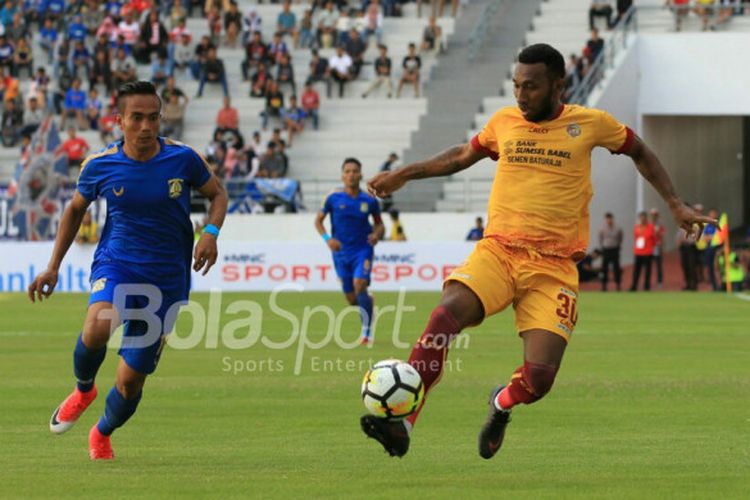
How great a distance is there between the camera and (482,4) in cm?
4866

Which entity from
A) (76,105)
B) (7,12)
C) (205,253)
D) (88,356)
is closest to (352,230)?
(88,356)

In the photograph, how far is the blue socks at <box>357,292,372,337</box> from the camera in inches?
839

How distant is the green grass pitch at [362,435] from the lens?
9461 mm

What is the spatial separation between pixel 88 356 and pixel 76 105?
117 feet

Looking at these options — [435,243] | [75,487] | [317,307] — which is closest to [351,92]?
[435,243]

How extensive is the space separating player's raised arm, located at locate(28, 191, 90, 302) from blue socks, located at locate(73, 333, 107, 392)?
40 cm

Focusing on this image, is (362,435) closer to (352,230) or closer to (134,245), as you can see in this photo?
(134,245)

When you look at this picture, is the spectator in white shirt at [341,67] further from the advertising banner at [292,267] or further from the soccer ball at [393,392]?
the soccer ball at [393,392]

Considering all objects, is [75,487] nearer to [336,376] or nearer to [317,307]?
[336,376]

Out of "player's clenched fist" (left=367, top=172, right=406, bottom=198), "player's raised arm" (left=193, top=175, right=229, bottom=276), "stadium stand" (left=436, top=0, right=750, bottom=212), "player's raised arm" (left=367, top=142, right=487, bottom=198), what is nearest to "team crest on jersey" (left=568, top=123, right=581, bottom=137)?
"player's raised arm" (left=367, top=142, right=487, bottom=198)

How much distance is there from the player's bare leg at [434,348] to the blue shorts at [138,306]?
191 centimetres

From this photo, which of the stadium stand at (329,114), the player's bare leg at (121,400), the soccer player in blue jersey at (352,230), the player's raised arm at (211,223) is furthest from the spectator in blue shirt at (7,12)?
the player's bare leg at (121,400)

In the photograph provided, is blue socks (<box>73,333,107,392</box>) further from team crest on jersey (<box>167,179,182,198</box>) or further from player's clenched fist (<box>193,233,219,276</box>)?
team crest on jersey (<box>167,179,182,198</box>)

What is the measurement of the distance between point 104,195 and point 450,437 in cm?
327
